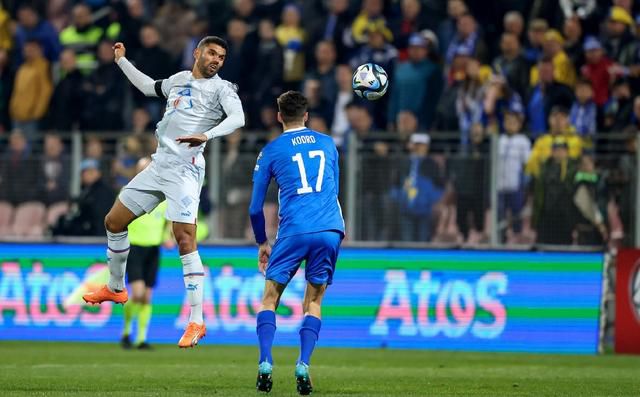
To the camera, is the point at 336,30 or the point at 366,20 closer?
the point at 366,20

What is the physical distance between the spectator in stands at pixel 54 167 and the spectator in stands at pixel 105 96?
5.88 ft

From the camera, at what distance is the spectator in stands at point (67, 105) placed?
2314 centimetres

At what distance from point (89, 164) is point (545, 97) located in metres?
6.84

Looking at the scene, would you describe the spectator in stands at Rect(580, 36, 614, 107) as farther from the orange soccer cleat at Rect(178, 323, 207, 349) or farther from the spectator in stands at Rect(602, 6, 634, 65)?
the orange soccer cleat at Rect(178, 323, 207, 349)

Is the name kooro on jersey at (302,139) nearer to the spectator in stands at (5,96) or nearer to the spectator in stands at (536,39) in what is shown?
the spectator in stands at (536,39)

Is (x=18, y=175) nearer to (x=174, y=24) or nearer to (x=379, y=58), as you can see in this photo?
(x=174, y=24)

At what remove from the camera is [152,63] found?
23.2m

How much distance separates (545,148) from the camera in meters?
19.3

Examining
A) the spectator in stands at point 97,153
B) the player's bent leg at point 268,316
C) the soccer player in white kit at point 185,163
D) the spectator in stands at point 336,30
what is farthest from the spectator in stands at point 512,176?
the player's bent leg at point 268,316

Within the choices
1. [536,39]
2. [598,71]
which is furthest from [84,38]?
[598,71]

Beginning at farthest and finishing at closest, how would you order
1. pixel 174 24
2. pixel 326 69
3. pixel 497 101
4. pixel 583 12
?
pixel 174 24
pixel 326 69
pixel 583 12
pixel 497 101

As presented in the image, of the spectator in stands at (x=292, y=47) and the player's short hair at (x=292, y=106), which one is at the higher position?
the spectator in stands at (x=292, y=47)

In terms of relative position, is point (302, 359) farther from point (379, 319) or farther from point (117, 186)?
point (117, 186)

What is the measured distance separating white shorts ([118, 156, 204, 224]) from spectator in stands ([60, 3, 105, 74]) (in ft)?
37.5
